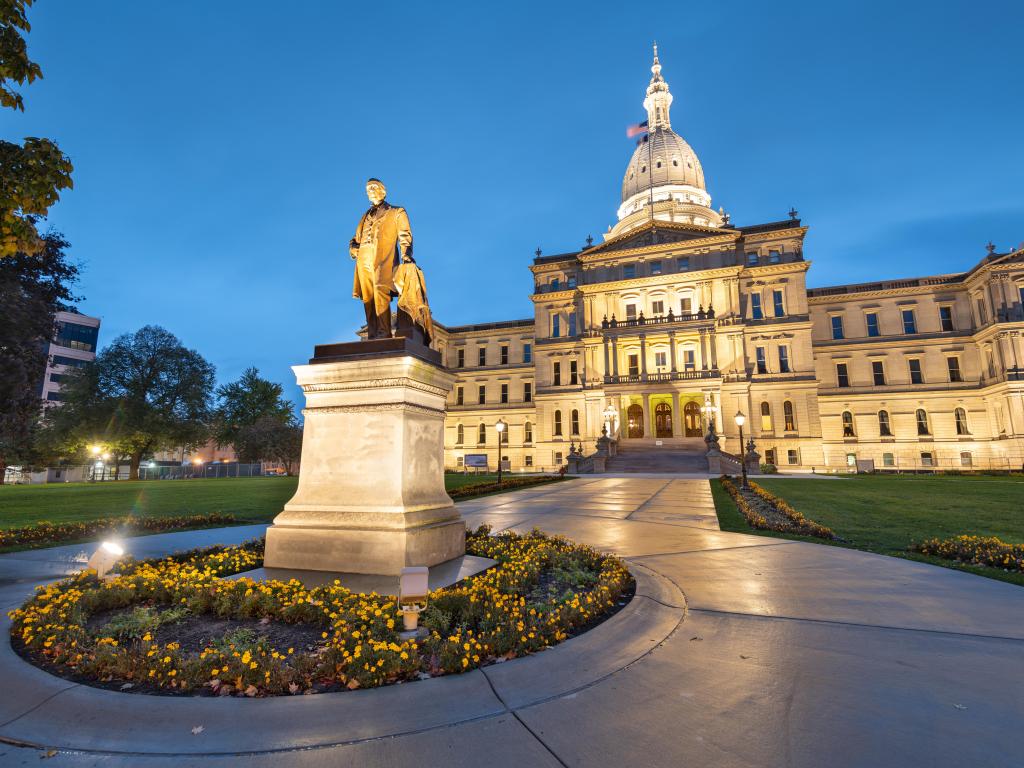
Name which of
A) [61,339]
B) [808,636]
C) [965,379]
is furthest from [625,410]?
[61,339]

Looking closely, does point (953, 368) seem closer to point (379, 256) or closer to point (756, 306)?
point (756, 306)

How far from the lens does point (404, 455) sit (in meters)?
5.72

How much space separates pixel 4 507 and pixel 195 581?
1619 cm

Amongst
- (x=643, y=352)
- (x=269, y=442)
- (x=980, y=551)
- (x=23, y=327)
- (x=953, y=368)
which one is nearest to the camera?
(x=980, y=551)

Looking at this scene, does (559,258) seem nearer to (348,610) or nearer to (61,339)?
(348,610)

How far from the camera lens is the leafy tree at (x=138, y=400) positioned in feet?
138

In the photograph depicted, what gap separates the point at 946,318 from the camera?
1978 inches

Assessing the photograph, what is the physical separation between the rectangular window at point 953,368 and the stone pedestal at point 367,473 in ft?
201

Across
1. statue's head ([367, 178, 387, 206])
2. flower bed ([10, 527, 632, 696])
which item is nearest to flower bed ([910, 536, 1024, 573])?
flower bed ([10, 527, 632, 696])

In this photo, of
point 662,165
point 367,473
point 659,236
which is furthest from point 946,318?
point 367,473

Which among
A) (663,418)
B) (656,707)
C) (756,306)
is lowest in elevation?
(656,707)

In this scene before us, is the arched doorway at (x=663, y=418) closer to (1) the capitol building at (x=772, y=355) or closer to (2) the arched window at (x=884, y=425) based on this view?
(1) the capitol building at (x=772, y=355)

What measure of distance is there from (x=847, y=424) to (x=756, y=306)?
50.5 feet

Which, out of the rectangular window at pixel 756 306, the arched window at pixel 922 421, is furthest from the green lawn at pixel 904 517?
the arched window at pixel 922 421
